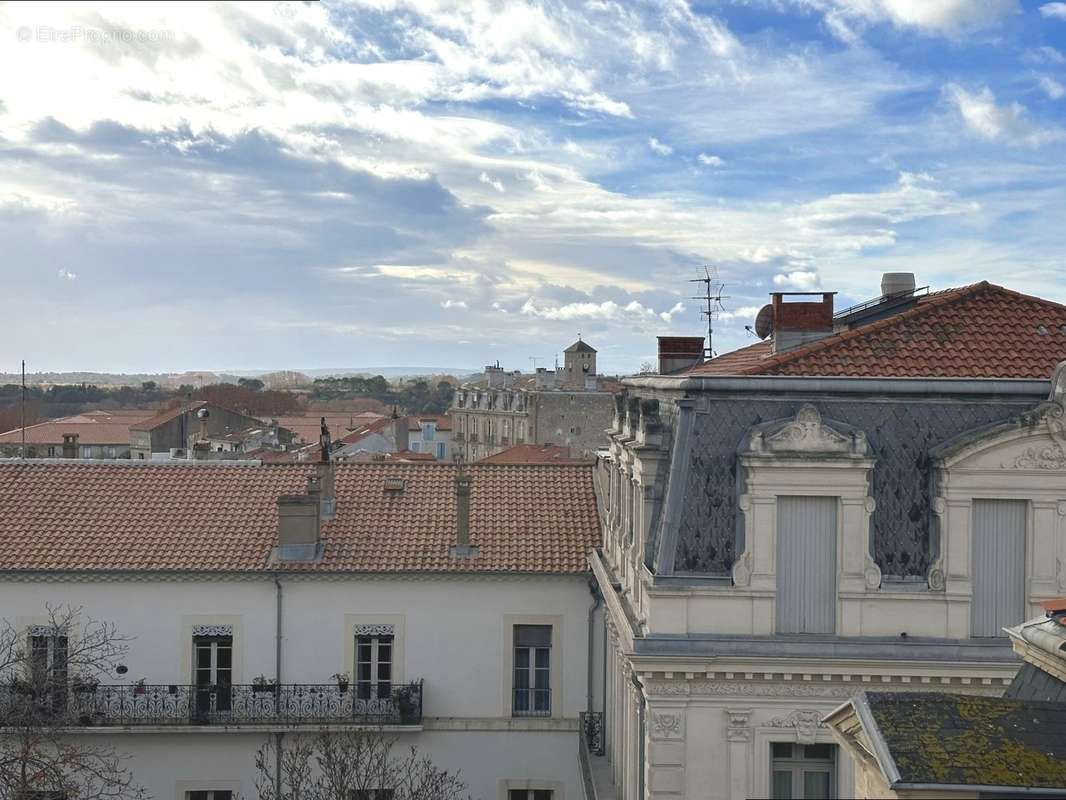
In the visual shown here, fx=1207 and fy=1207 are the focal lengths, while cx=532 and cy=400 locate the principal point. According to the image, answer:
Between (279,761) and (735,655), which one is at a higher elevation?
(735,655)

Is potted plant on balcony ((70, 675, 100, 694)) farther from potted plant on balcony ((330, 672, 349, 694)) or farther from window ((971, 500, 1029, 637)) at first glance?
window ((971, 500, 1029, 637))

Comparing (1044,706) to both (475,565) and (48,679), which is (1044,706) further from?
(48,679)

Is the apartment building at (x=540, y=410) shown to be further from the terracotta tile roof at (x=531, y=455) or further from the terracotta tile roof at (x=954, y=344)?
the terracotta tile roof at (x=954, y=344)

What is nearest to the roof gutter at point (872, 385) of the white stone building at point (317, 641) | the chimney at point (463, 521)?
the white stone building at point (317, 641)

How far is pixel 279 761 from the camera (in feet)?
70.6

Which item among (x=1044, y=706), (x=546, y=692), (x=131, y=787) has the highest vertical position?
(x=1044, y=706)

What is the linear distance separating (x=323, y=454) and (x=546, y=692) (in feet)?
22.2

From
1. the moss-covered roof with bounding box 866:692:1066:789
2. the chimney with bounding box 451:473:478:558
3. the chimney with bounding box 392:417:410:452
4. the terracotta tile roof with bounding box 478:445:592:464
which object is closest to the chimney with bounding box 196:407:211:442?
the chimney with bounding box 451:473:478:558

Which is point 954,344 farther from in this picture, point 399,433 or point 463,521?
point 399,433

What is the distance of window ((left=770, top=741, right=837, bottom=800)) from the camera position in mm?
15055

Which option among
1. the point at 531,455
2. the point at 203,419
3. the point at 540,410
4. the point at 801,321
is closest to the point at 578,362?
the point at 540,410

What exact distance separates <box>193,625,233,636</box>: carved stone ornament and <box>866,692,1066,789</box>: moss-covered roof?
53.2 ft

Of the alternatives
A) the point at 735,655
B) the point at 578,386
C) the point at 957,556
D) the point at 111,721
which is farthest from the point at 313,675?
the point at 578,386

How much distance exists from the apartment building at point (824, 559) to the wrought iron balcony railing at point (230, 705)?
818cm
